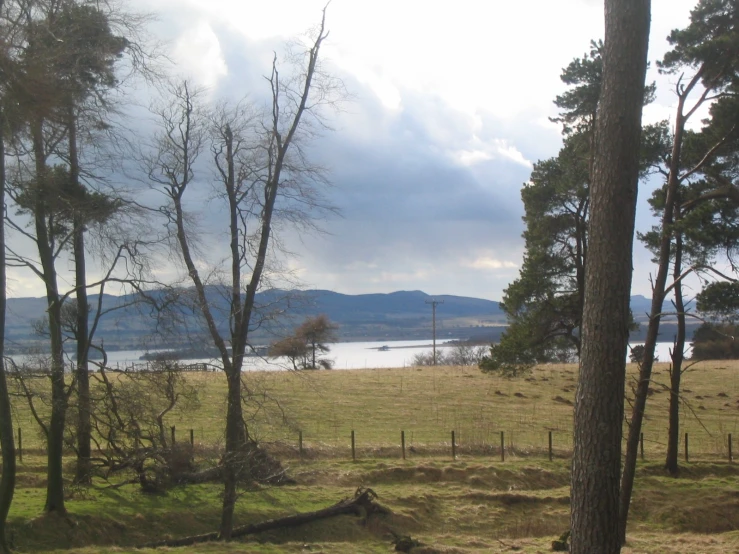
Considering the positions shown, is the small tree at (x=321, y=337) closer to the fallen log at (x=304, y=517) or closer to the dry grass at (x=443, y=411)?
the dry grass at (x=443, y=411)

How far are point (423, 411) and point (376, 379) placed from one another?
12.3m

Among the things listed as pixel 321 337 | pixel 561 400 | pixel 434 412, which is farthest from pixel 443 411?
pixel 321 337

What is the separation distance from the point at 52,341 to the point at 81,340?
1496 mm

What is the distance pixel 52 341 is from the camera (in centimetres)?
1505

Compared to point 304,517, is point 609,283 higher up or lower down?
higher up

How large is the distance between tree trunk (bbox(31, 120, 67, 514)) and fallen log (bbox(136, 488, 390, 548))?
2.21 m

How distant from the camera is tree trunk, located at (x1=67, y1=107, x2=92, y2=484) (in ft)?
49.6

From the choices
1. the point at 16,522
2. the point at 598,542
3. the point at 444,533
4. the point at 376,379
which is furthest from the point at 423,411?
the point at 598,542

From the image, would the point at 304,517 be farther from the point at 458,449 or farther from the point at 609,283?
the point at 609,283

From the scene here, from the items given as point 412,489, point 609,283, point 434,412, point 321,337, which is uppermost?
point 609,283

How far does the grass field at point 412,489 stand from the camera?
1559 centimetres

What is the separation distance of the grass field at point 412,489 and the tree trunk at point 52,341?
0.67 meters

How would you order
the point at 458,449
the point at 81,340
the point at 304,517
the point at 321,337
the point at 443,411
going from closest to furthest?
the point at 81,340, the point at 304,517, the point at 458,449, the point at 443,411, the point at 321,337

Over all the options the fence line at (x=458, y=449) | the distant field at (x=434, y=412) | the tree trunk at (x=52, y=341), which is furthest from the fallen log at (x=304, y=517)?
the fence line at (x=458, y=449)
